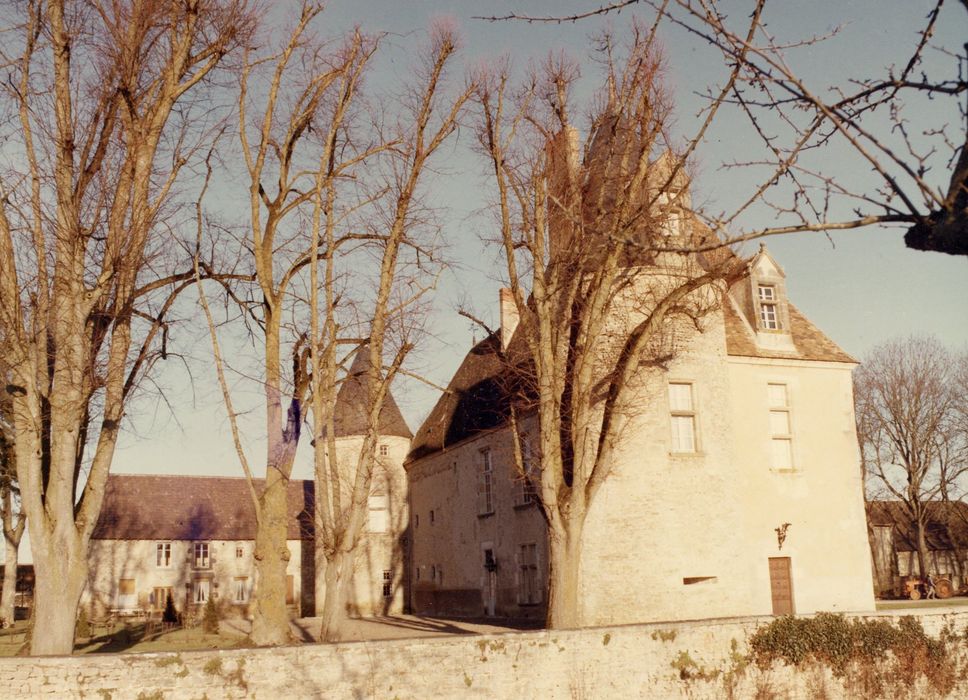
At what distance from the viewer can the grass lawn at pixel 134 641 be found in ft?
65.9

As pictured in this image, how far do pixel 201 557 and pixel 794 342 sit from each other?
1217 inches

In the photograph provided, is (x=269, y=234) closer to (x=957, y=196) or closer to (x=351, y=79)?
(x=351, y=79)

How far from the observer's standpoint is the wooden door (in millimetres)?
21781

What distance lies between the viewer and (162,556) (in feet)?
143

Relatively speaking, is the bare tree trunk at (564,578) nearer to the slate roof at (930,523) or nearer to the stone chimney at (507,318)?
the stone chimney at (507,318)

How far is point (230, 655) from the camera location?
11.5m

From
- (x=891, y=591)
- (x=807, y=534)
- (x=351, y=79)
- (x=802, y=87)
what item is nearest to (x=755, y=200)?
(x=802, y=87)

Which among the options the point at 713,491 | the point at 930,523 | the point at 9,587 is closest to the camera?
the point at 713,491

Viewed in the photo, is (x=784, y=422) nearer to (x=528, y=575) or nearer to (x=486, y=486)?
(x=528, y=575)

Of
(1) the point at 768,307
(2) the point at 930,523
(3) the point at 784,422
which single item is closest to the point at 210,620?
(3) the point at 784,422

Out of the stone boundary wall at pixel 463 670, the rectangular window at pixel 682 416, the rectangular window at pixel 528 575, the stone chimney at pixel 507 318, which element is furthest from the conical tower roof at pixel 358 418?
the stone boundary wall at pixel 463 670

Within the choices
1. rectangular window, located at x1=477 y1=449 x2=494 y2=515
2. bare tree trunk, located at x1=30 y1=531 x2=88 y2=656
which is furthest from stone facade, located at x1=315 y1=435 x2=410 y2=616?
bare tree trunk, located at x1=30 y1=531 x2=88 y2=656

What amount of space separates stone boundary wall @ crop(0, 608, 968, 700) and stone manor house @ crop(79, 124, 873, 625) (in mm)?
3806

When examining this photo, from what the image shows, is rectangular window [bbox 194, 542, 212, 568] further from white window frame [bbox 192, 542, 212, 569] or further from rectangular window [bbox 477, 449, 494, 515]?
rectangular window [bbox 477, 449, 494, 515]
